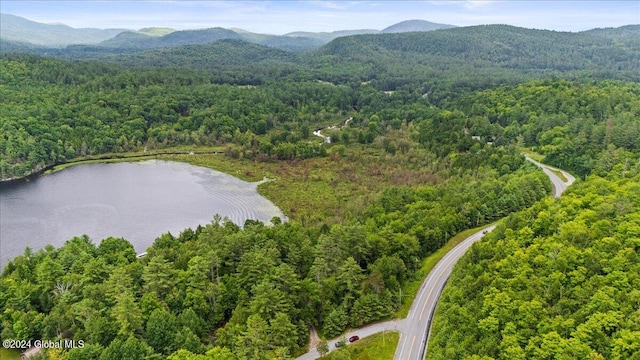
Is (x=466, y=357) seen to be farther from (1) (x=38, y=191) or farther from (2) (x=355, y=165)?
(1) (x=38, y=191)

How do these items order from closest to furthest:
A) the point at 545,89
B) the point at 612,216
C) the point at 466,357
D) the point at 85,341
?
the point at 466,357
the point at 85,341
the point at 612,216
the point at 545,89

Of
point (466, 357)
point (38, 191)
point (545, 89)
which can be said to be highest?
point (545, 89)

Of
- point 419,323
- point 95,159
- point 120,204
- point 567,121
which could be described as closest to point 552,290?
point 419,323

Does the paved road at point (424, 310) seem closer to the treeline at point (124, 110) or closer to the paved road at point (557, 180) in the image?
the paved road at point (557, 180)

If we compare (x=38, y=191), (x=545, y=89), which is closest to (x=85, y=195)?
(x=38, y=191)

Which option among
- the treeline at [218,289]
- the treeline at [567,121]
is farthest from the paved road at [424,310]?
the treeline at [567,121]

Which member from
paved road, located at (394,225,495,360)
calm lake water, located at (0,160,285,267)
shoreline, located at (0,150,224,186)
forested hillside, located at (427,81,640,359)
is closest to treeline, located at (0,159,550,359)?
paved road, located at (394,225,495,360)

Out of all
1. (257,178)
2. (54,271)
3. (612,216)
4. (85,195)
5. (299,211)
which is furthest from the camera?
(257,178)
